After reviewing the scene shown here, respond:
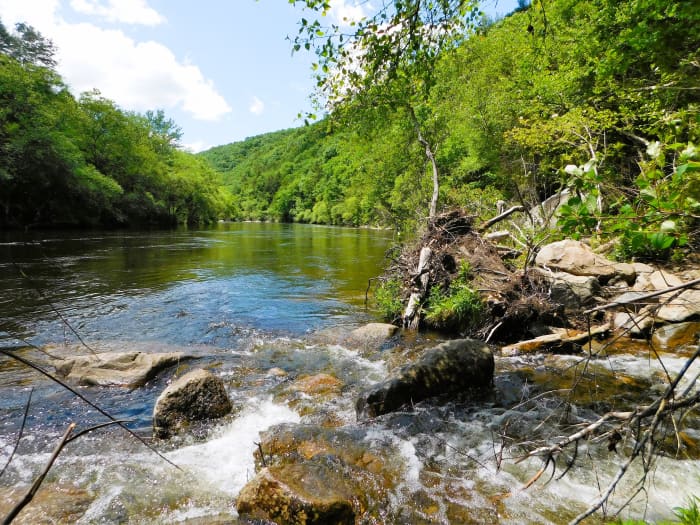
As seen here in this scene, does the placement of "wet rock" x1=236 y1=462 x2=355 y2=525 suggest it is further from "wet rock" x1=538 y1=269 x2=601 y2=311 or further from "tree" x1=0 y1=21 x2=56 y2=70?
"tree" x1=0 y1=21 x2=56 y2=70

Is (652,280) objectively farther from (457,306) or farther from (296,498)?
(296,498)

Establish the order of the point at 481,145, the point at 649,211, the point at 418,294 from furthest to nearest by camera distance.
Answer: the point at 481,145, the point at 418,294, the point at 649,211

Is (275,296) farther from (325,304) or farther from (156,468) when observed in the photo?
(156,468)

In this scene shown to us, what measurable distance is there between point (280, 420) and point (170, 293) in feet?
31.9

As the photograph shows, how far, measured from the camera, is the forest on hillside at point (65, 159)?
28.1 m

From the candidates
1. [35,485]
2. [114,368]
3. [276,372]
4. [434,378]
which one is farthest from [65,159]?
[35,485]

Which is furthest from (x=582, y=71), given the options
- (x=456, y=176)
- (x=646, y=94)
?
(x=456, y=176)

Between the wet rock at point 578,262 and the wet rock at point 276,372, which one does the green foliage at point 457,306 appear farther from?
the wet rock at point 276,372

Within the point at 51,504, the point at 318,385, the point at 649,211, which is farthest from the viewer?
the point at 318,385

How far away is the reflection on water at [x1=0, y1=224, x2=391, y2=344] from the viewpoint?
9977 millimetres

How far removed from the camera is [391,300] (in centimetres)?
1091

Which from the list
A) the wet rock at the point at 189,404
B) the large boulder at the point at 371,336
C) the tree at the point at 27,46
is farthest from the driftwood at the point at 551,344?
the tree at the point at 27,46

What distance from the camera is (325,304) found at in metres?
12.5

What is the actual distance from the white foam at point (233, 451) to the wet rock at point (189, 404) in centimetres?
38
